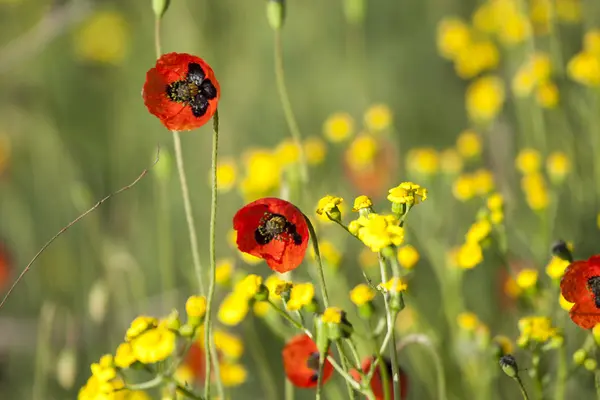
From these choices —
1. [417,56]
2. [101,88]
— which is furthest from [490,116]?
[101,88]

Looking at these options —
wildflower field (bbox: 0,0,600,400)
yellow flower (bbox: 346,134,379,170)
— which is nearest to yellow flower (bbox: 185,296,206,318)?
wildflower field (bbox: 0,0,600,400)

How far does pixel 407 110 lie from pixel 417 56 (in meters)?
0.31

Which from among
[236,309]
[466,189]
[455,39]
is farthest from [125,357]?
[455,39]

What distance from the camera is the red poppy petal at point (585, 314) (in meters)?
0.79

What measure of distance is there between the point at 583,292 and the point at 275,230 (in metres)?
0.35

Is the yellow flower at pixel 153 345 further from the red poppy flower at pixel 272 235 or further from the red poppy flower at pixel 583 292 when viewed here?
the red poppy flower at pixel 583 292

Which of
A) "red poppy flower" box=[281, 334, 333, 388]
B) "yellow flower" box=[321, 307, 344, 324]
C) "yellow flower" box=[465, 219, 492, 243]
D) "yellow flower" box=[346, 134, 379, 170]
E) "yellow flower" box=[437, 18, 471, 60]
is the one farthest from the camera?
"yellow flower" box=[437, 18, 471, 60]

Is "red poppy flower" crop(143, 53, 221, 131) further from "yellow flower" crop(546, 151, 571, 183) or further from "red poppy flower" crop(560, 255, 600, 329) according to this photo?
"yellow flower" crop(546, 151, 571, 183)

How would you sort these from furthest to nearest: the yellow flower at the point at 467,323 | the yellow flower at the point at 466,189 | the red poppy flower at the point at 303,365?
the yellow flower at the point at 466,189 < the yellow flower at the point at 467,323 < the red poppy flower at the point at 303,365

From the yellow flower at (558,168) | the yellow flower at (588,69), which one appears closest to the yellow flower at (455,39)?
the yellow flower at (588,69)

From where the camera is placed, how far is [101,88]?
2791 millimetres

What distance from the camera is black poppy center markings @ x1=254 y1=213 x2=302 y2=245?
34.5 inches

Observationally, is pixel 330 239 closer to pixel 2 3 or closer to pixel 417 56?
pixel 417 56

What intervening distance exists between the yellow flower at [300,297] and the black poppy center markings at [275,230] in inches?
3.3
